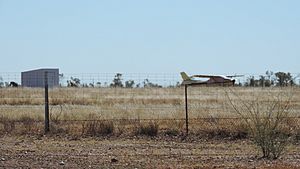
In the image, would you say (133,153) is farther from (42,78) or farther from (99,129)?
(42,78)

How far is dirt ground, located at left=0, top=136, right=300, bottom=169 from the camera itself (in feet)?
45.2

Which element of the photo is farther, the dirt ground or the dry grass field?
the dry grass field

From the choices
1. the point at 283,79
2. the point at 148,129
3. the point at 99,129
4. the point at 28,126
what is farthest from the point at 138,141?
the point at 283,79

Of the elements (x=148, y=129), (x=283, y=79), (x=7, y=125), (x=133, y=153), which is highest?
(x=283, y=79)

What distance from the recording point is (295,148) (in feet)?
55.0

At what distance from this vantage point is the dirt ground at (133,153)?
45.2 feet

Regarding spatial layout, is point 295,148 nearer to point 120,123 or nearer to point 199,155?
point 199,155

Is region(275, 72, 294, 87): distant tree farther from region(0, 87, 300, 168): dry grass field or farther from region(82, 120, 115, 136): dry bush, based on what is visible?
region(82, 120, 115, 136): dry bush

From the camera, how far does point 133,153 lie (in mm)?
15805

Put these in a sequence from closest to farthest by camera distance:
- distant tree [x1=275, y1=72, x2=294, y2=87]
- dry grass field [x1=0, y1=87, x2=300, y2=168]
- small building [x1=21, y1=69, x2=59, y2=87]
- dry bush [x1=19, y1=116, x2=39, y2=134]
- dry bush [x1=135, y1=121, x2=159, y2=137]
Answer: dry grass field [x1=0, y1=87, x2=300, y2=168] < dry bush [x1=135, y1=121, x2=159, y2=137] < dry bush [x1=19, y1=116, x2=39, y2=134] < distant tree [x1=275, y1=72, x2=294, y2=87] < small building [x1=21, y1=69, x2=59, y2=87]

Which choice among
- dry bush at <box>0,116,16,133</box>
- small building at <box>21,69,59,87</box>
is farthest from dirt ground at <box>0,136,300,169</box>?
small building at <box>21,69,59,87</box>

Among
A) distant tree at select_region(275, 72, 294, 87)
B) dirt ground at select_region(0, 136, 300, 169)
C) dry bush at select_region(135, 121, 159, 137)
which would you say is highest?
distant tree at select_region(275, 72, 294, 87)

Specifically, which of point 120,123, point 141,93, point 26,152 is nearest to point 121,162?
point 26,152

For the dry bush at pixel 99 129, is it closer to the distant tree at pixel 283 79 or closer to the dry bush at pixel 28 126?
the dry bush at pixel 28 126
